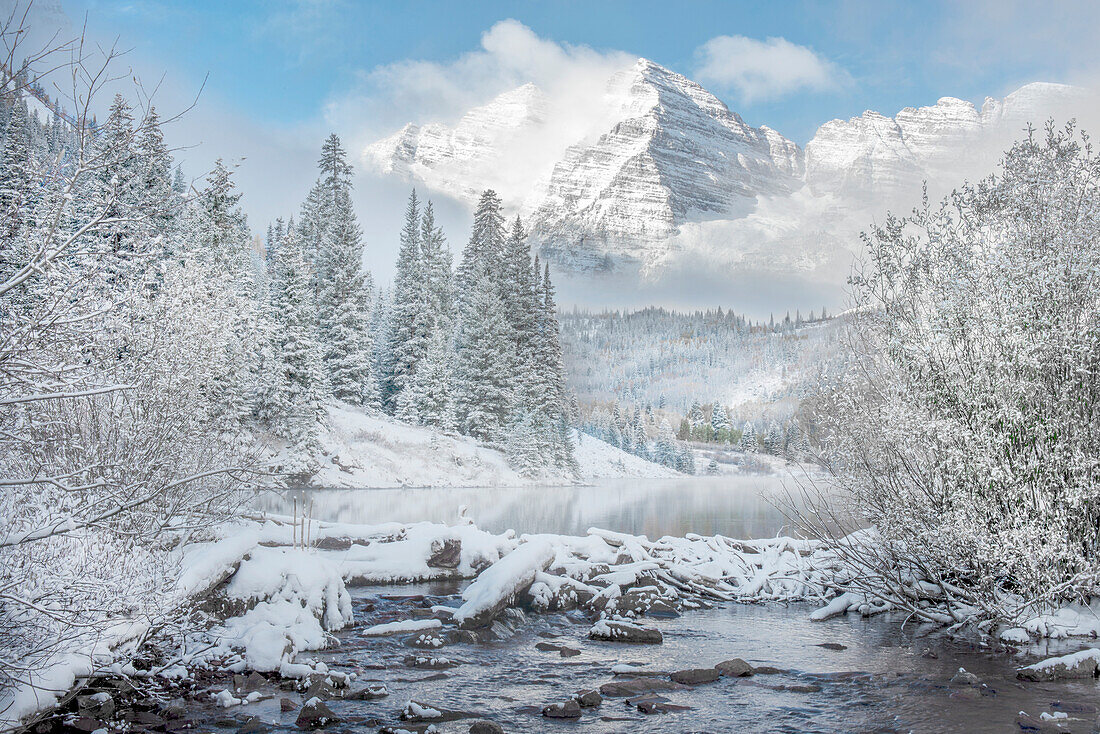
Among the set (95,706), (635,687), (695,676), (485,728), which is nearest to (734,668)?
(695,676)

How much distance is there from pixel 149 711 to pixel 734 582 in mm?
11525

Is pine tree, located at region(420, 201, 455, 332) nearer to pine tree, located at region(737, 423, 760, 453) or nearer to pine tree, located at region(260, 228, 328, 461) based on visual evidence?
pine tree, located at region(260, 228, 328, 461)

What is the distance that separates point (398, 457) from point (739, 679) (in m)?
33.7

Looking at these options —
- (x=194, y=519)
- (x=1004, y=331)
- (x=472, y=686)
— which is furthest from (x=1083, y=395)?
(x=194, y=519)

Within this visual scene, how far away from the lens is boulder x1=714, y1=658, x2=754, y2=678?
9.09 metres

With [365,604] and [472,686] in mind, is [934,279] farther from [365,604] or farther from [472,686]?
[365,604]

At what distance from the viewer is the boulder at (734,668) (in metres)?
9.09

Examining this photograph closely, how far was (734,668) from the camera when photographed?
30.0 feet

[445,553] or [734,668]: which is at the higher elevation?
[445,553]

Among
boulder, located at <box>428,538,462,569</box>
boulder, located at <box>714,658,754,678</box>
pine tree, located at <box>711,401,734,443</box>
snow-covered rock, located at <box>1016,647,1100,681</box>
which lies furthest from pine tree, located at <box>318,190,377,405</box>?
pine tree, located at <box>711,401,734,443</box>

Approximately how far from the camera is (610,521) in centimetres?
2708

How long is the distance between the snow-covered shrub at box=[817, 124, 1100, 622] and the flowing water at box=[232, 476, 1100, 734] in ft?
4.26

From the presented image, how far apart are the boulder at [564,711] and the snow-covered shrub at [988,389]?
576 cm

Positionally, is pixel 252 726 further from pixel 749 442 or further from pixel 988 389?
pixel 749 442
